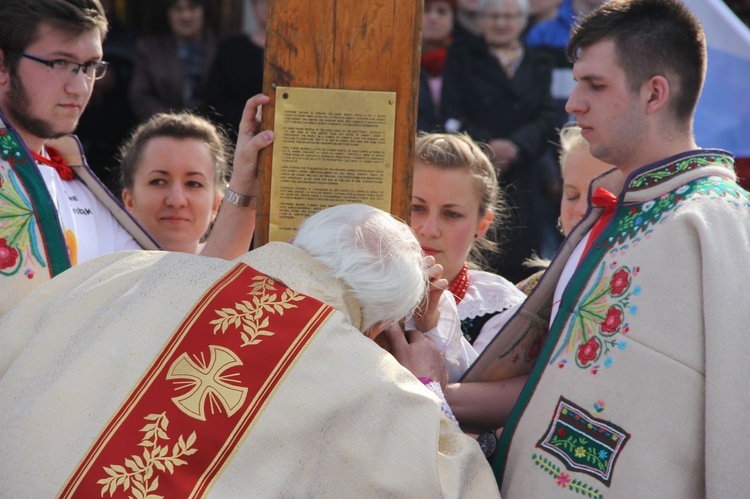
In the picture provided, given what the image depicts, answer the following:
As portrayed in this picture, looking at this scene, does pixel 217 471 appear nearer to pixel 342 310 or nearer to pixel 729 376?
pixel 342 310

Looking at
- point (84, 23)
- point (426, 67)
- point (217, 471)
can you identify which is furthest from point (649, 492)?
point (426, 67)

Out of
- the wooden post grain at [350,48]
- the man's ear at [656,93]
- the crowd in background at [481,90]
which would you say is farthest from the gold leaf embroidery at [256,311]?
the crowd in background at [481,90]

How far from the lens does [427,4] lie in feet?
20.8

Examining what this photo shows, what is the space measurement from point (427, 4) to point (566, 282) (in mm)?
3567

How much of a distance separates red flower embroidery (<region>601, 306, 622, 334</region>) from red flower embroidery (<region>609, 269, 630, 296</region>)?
5 centimetres

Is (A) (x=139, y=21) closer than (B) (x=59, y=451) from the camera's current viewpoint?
No

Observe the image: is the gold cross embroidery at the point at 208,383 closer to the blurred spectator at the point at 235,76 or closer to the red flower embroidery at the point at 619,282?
the red flower embroidery at the point at 619,282

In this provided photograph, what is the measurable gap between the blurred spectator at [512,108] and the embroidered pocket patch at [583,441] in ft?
10.4

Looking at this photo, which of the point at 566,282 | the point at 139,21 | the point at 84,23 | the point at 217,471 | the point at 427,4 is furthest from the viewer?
the point at 139,21

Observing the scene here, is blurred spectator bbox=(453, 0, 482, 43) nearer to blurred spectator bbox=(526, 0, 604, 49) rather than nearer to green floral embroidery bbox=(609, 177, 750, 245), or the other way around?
blurred spectator bbox=(526, 0, 604, 49)

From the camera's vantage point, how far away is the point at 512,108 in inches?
243

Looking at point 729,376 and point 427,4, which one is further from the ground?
point 427,4

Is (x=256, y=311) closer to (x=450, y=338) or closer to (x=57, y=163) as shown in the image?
(x=450, y=338)

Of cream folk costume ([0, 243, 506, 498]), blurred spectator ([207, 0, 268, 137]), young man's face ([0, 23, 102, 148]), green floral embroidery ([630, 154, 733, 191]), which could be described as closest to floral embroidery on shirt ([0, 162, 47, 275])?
young man's face ([0, 23, 102, 148])
